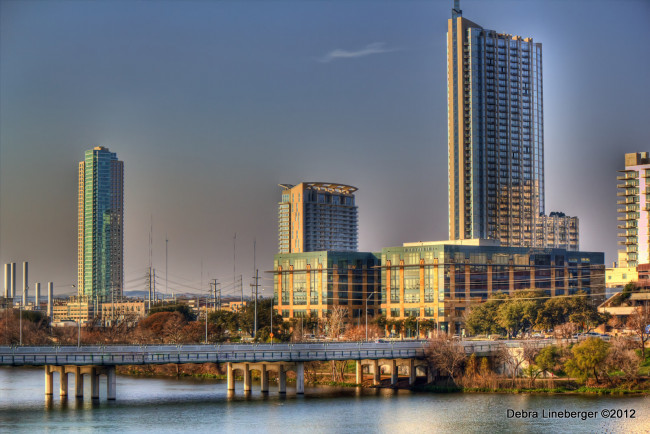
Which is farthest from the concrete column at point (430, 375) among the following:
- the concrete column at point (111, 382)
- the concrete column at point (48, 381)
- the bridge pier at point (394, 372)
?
the concrete column at point (48, 381)

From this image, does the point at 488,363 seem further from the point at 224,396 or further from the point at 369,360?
the point at 224,396

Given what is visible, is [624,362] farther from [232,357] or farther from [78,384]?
[78,384]

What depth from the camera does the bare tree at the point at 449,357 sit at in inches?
4887

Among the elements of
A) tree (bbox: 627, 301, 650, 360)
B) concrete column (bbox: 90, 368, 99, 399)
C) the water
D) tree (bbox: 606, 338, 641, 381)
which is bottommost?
the water

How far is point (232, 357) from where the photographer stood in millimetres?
117438

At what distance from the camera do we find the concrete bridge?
111062mm

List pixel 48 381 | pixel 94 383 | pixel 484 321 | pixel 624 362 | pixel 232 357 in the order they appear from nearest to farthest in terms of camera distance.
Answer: pixel 624 362, pixel 94 383, pixel 232 357, pixel 48 381, pixel 484 321

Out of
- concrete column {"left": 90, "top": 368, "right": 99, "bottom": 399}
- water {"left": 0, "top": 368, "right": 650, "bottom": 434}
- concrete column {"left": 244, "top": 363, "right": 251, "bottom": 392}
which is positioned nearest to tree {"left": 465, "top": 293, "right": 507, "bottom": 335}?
water {"left": 0, "top": 368, "right": 650, "bottom": 434}

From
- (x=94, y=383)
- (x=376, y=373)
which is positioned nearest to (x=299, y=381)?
(x=376, y=373)

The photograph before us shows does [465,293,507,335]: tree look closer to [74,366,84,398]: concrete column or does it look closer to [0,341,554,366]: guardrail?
[0,341,554,366]: guardrail

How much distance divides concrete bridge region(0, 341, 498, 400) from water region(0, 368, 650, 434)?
2884mm

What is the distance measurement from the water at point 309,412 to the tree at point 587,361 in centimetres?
577

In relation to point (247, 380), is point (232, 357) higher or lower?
higher

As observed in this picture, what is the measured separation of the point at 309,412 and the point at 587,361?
1321 inches
